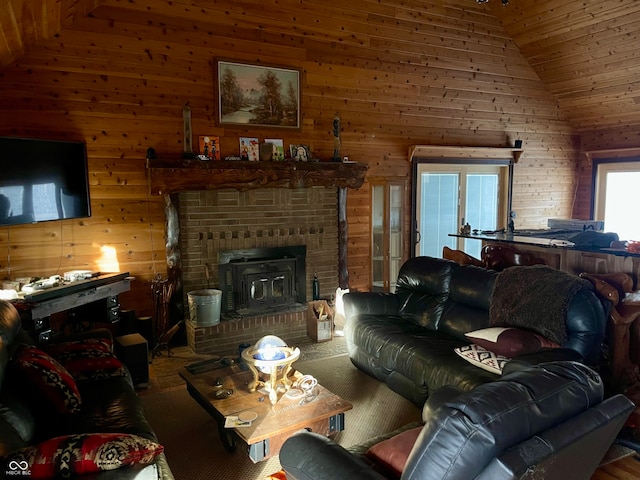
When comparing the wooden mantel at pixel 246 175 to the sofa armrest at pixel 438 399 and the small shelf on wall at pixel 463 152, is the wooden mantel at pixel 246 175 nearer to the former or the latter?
the small shelf on wall at pixel 463 152

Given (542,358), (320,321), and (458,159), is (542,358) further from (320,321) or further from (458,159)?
(458,159)

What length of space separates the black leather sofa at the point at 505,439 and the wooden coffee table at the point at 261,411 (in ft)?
1.99

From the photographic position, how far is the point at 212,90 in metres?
4.91

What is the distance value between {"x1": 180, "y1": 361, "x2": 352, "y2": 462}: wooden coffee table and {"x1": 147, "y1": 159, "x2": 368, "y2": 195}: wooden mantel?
2090 millimetres

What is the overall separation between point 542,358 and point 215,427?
2.15m

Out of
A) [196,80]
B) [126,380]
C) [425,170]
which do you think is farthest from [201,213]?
[425,170]

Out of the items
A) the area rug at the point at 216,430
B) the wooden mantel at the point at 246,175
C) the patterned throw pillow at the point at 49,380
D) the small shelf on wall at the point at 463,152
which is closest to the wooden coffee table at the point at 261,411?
the area rug at the point at 216,430

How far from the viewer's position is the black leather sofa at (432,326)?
307 cm

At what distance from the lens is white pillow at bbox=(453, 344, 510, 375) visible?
3045 millimetres

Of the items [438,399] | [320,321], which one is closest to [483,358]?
[438,399]

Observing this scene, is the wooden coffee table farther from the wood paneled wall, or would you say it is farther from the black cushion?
the wood paneled wall

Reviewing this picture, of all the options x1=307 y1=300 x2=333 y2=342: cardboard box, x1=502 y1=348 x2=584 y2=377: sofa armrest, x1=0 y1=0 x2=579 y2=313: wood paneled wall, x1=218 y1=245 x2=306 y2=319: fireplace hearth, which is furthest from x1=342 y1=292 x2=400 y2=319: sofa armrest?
x1=0 y1=0 x2=579 y2=313: wood paneled wall

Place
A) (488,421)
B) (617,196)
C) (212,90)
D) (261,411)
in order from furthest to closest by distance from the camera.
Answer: (617,196) → (212,90) → (261,411) → (488,421)

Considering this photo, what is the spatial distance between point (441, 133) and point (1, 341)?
556cm
